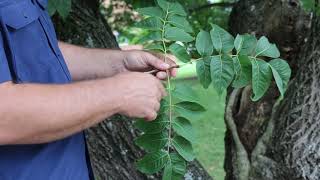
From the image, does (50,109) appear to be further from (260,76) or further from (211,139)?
(211,139)

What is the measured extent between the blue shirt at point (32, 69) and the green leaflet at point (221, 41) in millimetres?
511

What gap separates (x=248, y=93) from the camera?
333 centimetres

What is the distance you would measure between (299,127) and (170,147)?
2.97 ft

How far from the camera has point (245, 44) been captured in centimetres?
209

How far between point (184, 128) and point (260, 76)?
301 millimetres

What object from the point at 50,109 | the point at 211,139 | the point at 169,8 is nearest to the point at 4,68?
the point at 50,109

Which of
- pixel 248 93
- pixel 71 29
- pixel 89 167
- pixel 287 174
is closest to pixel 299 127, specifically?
pixel 287 174

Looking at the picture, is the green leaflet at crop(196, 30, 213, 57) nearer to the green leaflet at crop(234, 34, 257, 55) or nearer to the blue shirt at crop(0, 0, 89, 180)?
the green leaflet at crop(234, 34, 257, 55)

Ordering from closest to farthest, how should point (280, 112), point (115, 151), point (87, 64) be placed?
point (87, 64)
point (280, 112)
point (115, 151)

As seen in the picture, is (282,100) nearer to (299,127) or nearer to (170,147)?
(299,127)

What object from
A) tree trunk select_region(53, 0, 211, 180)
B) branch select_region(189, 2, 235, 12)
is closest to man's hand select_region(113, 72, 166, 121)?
tree trunk select_region(53, 0, 211, 180)

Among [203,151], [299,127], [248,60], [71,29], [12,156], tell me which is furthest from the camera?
[203,151]

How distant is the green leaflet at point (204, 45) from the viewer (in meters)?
2.05

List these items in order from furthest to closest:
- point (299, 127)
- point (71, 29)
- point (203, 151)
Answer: point (203, 151) < point (71, 29) < point (299, 127)
